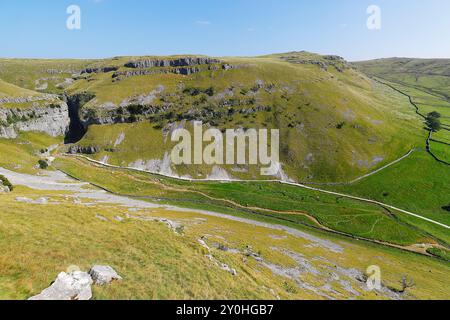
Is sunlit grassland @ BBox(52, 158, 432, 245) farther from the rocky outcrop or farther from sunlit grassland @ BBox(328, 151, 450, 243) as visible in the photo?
the rocky outcrop

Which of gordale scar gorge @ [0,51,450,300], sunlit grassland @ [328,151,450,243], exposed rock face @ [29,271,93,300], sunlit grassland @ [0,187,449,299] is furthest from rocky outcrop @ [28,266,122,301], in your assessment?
sunlit grassland @ [328,151,450,243]

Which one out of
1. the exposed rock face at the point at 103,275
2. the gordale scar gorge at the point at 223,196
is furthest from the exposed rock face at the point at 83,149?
the exposed rock face at the point at 103,275

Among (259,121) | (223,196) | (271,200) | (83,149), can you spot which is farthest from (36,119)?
(271,200)

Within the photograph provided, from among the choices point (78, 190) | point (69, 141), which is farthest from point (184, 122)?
point (69, 141)

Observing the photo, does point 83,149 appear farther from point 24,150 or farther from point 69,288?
point 69,288

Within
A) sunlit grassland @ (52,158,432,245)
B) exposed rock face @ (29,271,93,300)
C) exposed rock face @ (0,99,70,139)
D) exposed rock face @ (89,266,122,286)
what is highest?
exposed rock face @ (0,99,70,139)

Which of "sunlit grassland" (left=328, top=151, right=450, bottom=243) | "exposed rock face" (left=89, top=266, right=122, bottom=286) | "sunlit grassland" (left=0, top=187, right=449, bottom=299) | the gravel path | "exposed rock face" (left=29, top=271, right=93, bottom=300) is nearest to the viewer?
"exposed rock face" (left=29, top=271, right=93, bottom=300)
